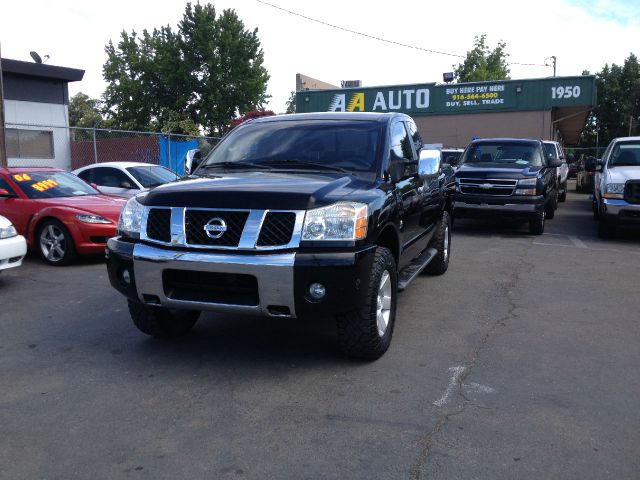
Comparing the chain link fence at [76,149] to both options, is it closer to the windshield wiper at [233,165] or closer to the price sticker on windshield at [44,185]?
the price sticker on windshield at [44,185]

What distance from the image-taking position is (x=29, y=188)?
8992mm

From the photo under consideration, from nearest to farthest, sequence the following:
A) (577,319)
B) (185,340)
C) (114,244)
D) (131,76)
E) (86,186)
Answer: (114,244) → (185,340) → (577,319) → (86,186) → (131,76)

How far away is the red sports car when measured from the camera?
8.33m

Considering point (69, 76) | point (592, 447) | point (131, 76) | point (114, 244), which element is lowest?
point (592, 447)

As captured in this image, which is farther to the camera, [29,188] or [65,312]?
[29,188]

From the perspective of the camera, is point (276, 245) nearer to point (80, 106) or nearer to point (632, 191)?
point (632, 191)

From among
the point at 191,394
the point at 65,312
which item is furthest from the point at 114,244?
the point at 65,312

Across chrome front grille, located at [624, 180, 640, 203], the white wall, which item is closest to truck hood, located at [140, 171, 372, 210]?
chrome front grille, located at [624, 180, 640, 203]

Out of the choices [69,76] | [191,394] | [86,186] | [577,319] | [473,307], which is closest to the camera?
[191,394]

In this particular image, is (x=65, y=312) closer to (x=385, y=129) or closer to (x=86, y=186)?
(x=385, y=129)

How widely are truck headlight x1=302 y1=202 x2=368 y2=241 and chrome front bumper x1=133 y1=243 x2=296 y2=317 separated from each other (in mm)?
230

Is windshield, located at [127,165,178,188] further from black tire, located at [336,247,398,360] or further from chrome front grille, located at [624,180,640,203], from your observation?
chrome front grille, located at [624,180,640,203]

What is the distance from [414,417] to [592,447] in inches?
38.1

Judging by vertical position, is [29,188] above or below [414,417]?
above
